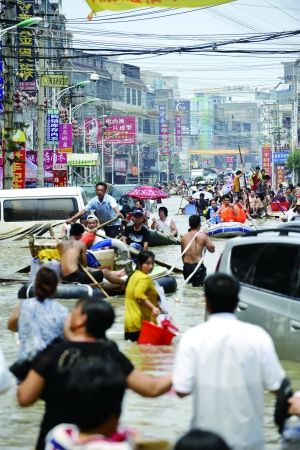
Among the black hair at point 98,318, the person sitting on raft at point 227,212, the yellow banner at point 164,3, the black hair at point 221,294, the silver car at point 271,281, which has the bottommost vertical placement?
the person sitting on raft at point 227,212

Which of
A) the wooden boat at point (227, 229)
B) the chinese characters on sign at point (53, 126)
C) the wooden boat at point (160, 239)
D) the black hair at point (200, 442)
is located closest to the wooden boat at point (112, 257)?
the wooden boat at point (160, 239)

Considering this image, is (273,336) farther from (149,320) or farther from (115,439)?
(115,439)

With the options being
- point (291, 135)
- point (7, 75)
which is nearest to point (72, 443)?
point (7, 75)

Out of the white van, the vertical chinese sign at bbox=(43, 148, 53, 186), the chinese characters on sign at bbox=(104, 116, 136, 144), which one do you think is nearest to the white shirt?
the white van

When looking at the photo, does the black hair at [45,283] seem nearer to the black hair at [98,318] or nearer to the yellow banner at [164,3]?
the black hair at [98,318]

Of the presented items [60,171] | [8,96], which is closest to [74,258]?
[8,96]

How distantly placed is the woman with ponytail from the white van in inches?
1117

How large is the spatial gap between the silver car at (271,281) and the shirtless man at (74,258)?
20.5 ft

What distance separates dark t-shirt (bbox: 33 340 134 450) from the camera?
6.27m

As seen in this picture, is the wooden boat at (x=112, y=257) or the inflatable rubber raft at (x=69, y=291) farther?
the wooden boat at (x=112, y=257)

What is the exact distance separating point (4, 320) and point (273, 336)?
809 cm

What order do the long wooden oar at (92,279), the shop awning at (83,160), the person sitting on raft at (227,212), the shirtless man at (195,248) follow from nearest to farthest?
the long wooden oar at (92,279) → the shirtless man at (195,248) → the person sitting on raft at (227,212) → the shop awning at (83,160)

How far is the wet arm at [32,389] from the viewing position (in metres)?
6.48

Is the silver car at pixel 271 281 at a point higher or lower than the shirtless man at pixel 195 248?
higher
